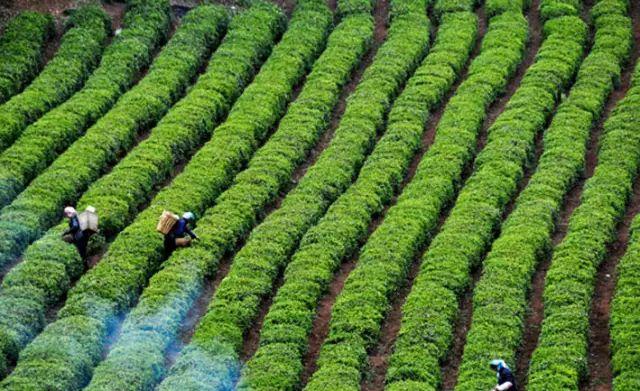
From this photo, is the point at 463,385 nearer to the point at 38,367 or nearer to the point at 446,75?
the point at 38,367

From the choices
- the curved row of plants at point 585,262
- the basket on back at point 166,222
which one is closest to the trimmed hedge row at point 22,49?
the basket on back at point 166,222

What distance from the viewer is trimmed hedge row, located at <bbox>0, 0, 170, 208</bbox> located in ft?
114

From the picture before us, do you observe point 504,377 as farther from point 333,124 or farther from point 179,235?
point 333,124

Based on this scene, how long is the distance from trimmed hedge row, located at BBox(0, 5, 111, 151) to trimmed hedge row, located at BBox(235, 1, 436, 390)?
8820 millimetres

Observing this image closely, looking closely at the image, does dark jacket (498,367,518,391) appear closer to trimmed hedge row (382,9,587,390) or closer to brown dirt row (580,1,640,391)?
trimmed hedge row (382,9,587,390)

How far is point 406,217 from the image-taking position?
33.1m

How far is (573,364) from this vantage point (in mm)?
26859

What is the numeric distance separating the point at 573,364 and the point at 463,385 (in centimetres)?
247

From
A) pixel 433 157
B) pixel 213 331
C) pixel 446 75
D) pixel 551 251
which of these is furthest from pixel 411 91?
pixel 213 331

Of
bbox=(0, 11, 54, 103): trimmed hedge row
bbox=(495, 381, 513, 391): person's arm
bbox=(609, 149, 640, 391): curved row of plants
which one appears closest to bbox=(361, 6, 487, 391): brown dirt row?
bbox=(495, 381, 513, 391): person's arm

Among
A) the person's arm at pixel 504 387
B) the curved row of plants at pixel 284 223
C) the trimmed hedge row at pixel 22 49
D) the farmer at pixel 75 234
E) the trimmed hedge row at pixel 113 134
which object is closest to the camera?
the person's arm at pixel 504 387

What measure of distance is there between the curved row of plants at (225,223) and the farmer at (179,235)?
0.26 meters

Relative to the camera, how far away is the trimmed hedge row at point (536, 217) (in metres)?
27.6

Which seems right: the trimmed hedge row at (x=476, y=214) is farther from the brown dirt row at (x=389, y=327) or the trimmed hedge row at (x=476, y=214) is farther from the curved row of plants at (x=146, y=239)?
the curved row of plants at (x=146, y=239)
